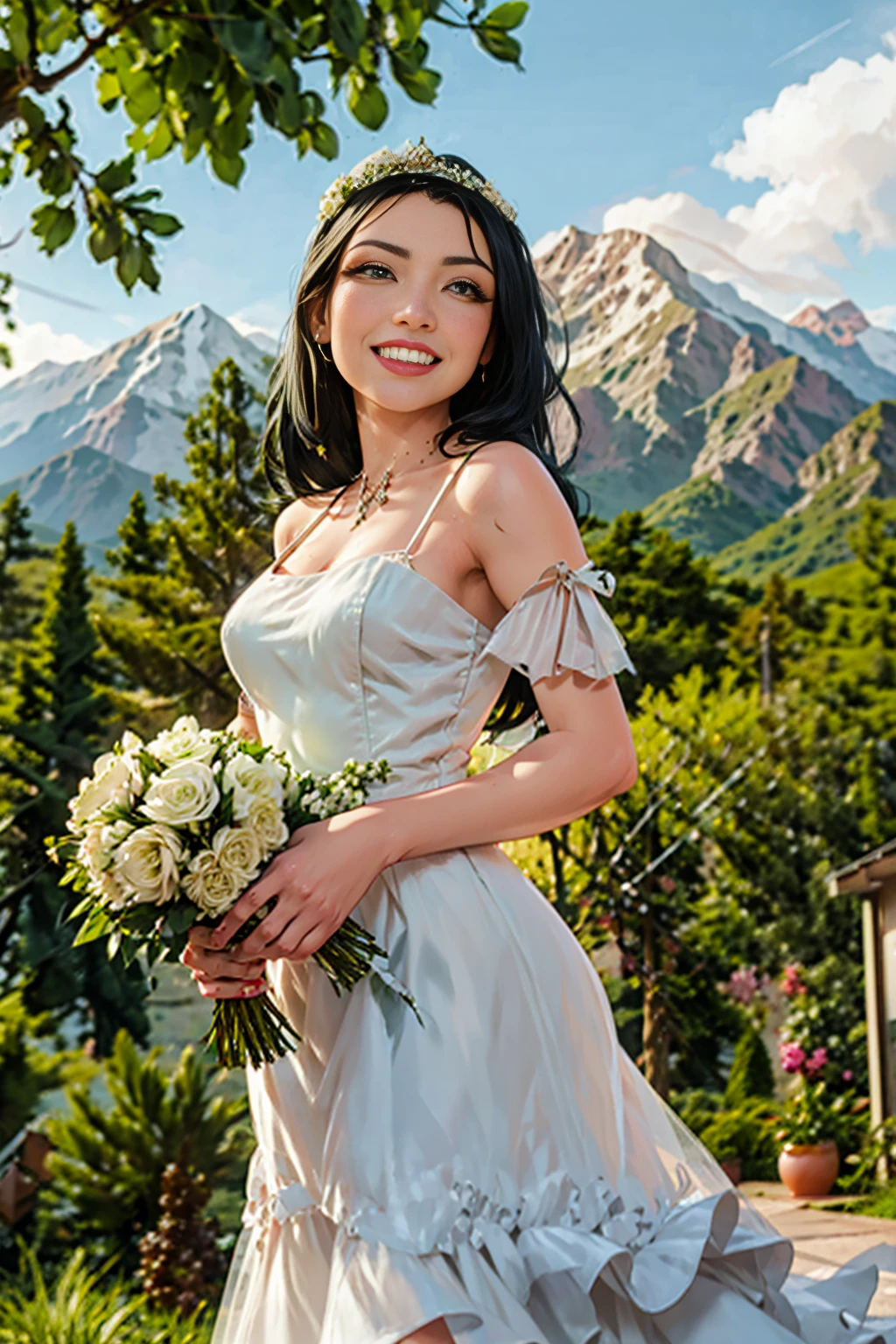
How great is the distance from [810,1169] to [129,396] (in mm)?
9677

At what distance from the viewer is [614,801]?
8281 mm

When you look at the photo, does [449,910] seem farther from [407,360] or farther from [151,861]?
[407,360]

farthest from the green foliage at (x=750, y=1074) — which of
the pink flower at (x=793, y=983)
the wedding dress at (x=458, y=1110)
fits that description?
the wedding dress at (x=458, y=1110)

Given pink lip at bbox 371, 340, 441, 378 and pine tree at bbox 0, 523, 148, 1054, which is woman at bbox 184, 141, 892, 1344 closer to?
pink lip at bbox 371, 340, 441, 378

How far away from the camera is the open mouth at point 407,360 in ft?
5.73

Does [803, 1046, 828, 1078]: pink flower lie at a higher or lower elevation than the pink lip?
lower

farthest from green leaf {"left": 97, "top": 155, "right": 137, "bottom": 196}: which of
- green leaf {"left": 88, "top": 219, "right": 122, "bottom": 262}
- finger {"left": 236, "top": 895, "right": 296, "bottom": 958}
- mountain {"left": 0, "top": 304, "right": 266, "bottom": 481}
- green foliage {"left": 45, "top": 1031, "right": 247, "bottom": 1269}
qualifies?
mountain {"left": 0, "top": 304, "right": 266, "bottom": 481}

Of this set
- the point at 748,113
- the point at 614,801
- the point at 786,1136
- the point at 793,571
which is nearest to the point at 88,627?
the point at 614,801

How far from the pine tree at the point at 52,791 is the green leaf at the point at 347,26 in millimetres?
6974

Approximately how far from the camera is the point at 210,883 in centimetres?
134

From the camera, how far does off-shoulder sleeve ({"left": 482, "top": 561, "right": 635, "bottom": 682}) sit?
1.53 m

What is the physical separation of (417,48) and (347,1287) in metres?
1.18

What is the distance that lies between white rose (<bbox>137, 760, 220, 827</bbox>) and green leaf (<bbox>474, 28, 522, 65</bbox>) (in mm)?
773

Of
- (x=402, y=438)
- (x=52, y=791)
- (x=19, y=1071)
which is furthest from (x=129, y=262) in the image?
(x=19, y=1071)
